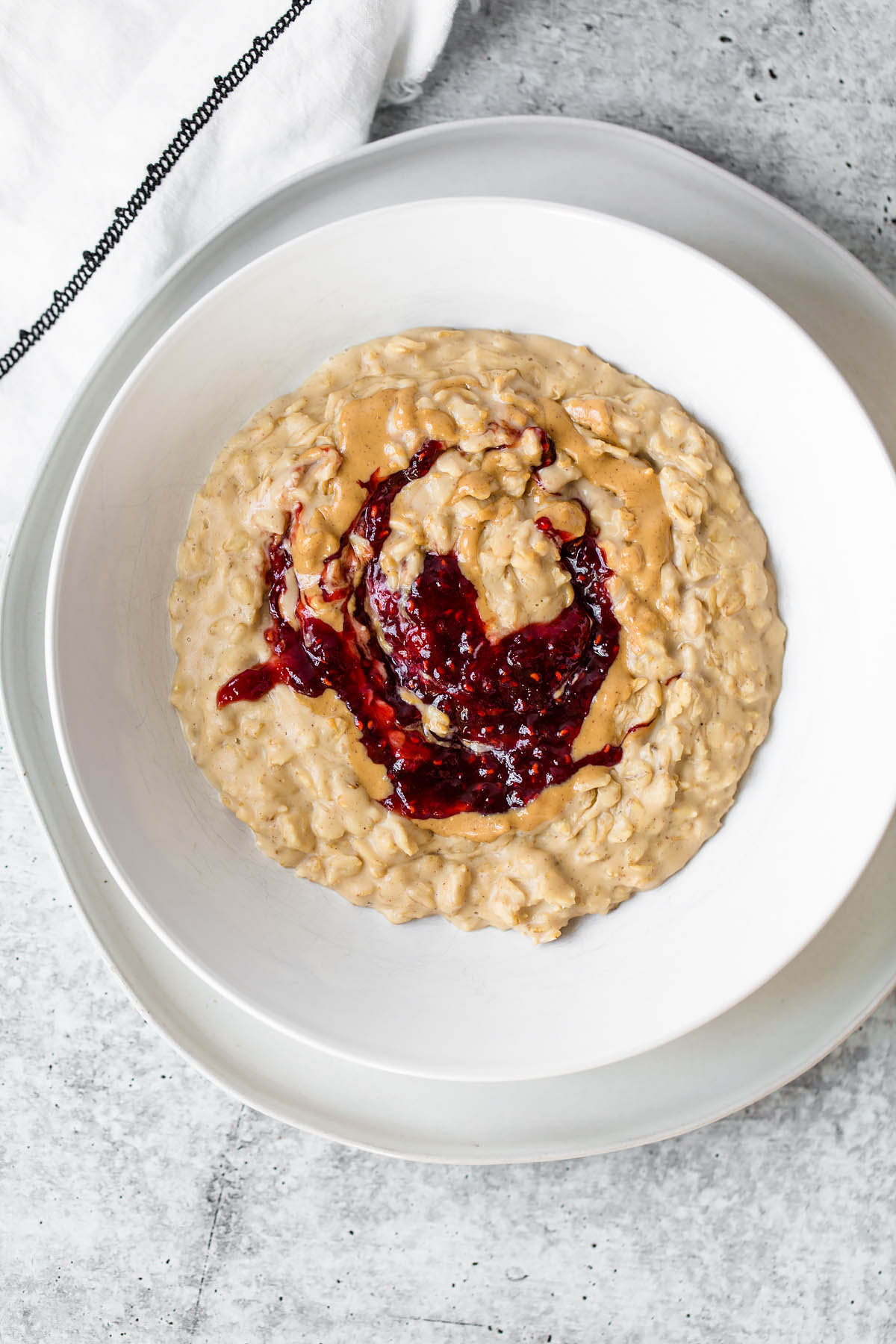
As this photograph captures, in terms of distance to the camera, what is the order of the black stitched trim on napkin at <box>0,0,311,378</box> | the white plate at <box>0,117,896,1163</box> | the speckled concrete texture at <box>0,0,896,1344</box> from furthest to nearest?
1. the speckled concrete texture at <box>0,0,896,1344</box>
2. the black stitched trim on napkin at <box>0,0,311,378</box>
3. the white plate at <box>0,117,896,1163</box>

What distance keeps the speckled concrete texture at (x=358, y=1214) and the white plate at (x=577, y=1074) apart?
1.16ft

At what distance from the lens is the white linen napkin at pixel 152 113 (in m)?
2.25

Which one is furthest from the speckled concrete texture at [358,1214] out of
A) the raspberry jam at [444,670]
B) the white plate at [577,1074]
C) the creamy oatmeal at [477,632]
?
the raspberry jam at [444,670]

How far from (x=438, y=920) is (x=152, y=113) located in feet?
6.26

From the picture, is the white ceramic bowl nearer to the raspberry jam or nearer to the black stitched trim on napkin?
the raspberry jam

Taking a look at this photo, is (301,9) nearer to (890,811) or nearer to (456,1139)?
(890,811)

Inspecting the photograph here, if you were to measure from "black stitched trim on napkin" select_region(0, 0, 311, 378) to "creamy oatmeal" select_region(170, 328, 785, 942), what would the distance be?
595 mm

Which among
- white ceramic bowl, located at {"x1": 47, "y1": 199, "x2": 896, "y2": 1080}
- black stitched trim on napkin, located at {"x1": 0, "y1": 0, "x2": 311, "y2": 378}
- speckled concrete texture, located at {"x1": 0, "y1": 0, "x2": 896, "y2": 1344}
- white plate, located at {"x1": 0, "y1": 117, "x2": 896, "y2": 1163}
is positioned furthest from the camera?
speckled concrete texture, located at {"x1": 0, "y1": 0, "x2": 896, "y2": 1344}

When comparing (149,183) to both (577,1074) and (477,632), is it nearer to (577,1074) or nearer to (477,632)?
(477,632)

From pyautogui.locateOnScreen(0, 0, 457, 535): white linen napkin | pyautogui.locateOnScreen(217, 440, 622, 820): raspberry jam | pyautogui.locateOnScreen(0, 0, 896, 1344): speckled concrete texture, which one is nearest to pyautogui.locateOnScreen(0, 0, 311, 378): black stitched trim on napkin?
pyautogui.locateOnScreen(0, 0, 457, 535): white linen napkin

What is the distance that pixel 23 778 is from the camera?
2.32m

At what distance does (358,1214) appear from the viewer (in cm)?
265

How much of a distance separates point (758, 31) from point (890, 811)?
184cm

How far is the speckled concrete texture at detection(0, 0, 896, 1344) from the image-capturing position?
8.58ft
